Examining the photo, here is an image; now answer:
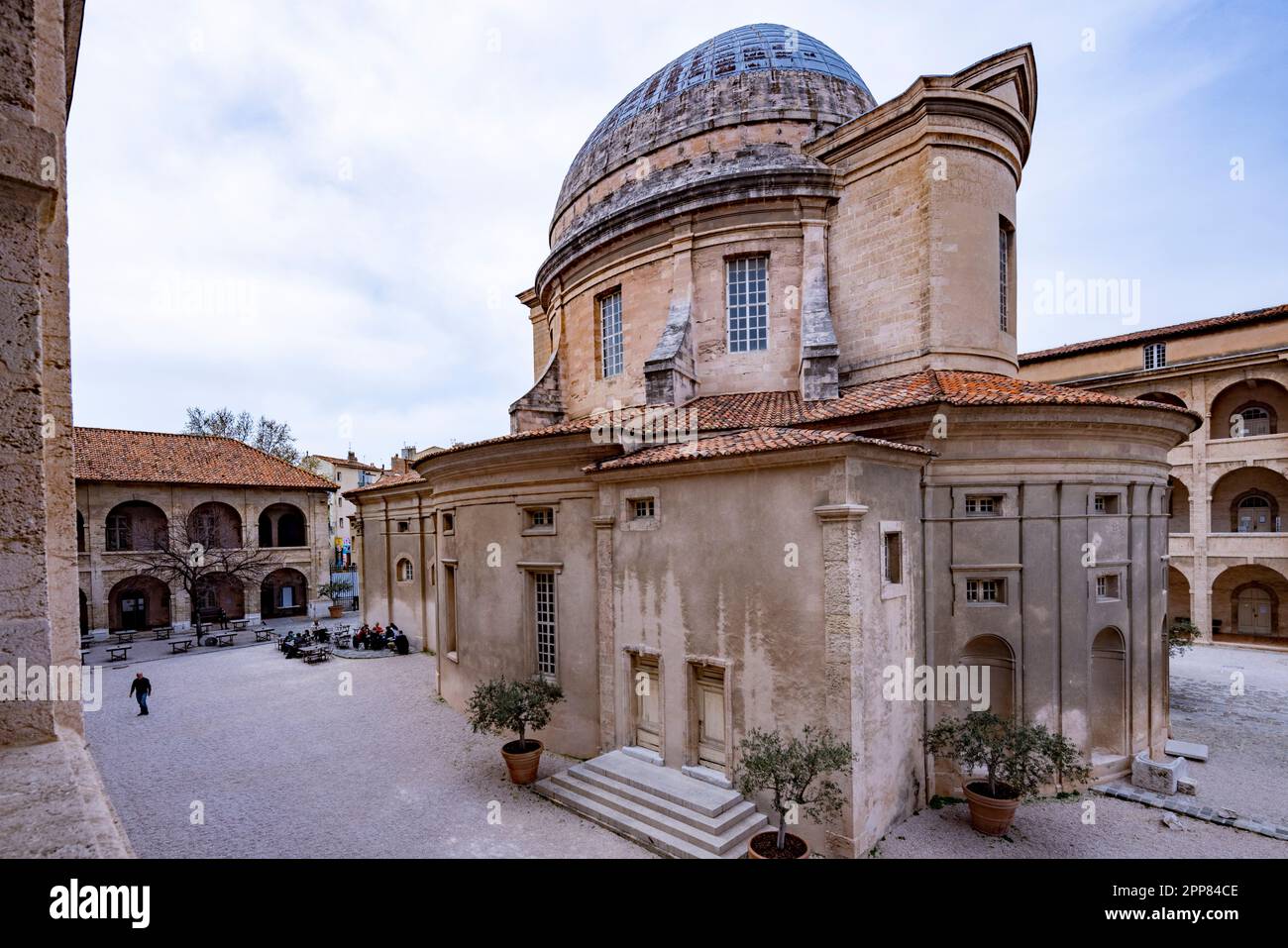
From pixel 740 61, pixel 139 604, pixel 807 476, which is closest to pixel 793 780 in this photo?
pixel 807 476

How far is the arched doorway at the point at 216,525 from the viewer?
32.1m

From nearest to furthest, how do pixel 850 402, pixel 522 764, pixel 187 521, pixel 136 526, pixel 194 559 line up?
1. pixel 522 764
2. pixel 850 402
3. pixel 194 559
4. pixel 136 526
5. pixel 187 521

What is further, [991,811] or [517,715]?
[517,715]

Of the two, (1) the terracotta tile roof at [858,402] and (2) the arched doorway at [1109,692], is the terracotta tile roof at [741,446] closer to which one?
(1) the terracotta tile roof at [858,402]

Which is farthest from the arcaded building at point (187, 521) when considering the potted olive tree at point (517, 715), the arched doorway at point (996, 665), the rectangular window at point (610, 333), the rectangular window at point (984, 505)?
the rectangular window at point (984, 505)

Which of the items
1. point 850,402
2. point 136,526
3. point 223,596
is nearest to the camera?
point 850,402

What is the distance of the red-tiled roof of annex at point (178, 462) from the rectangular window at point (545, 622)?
89.9ft

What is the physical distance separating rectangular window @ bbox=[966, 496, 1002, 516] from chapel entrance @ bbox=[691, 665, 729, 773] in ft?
22.3

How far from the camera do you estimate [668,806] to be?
1045cm

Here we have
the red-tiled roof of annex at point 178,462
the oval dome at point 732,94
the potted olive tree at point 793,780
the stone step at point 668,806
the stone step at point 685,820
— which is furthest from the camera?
the red-tiled roof of annex at point 178,462

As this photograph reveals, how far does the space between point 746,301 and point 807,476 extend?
870 cm

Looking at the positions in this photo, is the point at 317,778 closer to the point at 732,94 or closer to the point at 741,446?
the point at 741,446

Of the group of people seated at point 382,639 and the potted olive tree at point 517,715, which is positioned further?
Answer: the group of people seated at point 382,639

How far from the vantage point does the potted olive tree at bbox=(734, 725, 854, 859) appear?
895 centimetres
